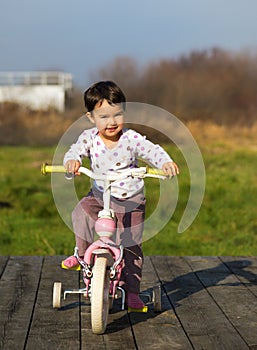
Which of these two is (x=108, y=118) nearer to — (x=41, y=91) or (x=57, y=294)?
(x=57, y=294)

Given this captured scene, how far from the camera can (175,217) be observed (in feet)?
34.9

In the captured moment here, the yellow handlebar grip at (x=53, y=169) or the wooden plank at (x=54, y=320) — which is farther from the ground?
the yellow handlebar grip at (x=53, y=169)

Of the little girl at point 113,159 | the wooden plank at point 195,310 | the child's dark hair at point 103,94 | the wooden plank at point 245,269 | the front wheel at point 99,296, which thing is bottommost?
the wooden plank at point 245,269

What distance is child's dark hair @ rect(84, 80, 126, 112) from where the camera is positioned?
4.76 meters

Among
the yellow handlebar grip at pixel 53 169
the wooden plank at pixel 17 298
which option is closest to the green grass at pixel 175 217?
the wooden plank at pixel 17 298

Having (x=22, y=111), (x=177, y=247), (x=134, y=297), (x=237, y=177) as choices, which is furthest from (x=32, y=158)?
(x=134, y=297)

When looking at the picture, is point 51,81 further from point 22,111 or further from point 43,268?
point 43,268

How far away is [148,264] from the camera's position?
6.66 m

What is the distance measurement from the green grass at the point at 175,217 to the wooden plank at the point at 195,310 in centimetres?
189

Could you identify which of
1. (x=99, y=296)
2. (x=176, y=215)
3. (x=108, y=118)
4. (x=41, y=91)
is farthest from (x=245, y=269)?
(x=41, y=91)

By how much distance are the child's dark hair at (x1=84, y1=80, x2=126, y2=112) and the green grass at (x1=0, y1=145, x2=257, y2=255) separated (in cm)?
352

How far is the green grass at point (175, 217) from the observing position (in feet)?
28.1

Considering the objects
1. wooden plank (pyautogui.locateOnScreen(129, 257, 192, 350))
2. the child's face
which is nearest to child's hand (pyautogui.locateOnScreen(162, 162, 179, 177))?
the child's face

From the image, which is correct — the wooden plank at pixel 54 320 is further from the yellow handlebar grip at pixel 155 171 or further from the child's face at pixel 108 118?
the child's face at pixel 108 118
